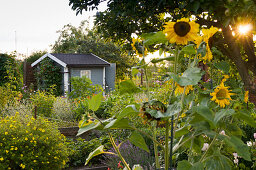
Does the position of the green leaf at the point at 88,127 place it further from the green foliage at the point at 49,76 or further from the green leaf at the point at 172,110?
the green foliage at the point at 49,76

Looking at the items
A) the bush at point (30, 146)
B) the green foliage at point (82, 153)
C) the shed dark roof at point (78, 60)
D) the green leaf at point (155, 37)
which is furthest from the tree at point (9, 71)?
the green leaf at point (155, 37)

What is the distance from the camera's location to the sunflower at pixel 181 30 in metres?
1.01

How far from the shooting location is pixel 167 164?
1.12 metres

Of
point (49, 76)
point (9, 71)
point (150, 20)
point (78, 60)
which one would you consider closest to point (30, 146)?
point (150, 20)

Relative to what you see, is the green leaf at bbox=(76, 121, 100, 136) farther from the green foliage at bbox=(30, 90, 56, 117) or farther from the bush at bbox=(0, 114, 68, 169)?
the green foliage at bbox=(30, 90, 56, 117)

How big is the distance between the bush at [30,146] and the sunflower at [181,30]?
2.62 meters

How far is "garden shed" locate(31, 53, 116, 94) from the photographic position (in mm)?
13984

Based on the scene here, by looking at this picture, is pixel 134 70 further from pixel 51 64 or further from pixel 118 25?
pixel 51 64

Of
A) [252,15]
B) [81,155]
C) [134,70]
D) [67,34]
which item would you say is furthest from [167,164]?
[67,34]

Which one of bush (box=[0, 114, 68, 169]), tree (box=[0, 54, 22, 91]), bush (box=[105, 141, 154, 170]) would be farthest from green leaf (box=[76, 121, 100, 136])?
tree (box=[0, 54, 22, 91])

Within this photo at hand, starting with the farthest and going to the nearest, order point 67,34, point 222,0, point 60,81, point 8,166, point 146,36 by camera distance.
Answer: point 67,34 < point 60,81 < point 8,166 < point 222,0 < point 146,36

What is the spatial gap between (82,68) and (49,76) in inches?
71.4

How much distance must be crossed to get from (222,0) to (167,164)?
1.55m

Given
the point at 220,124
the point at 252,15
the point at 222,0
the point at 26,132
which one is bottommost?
the point at 26,132
